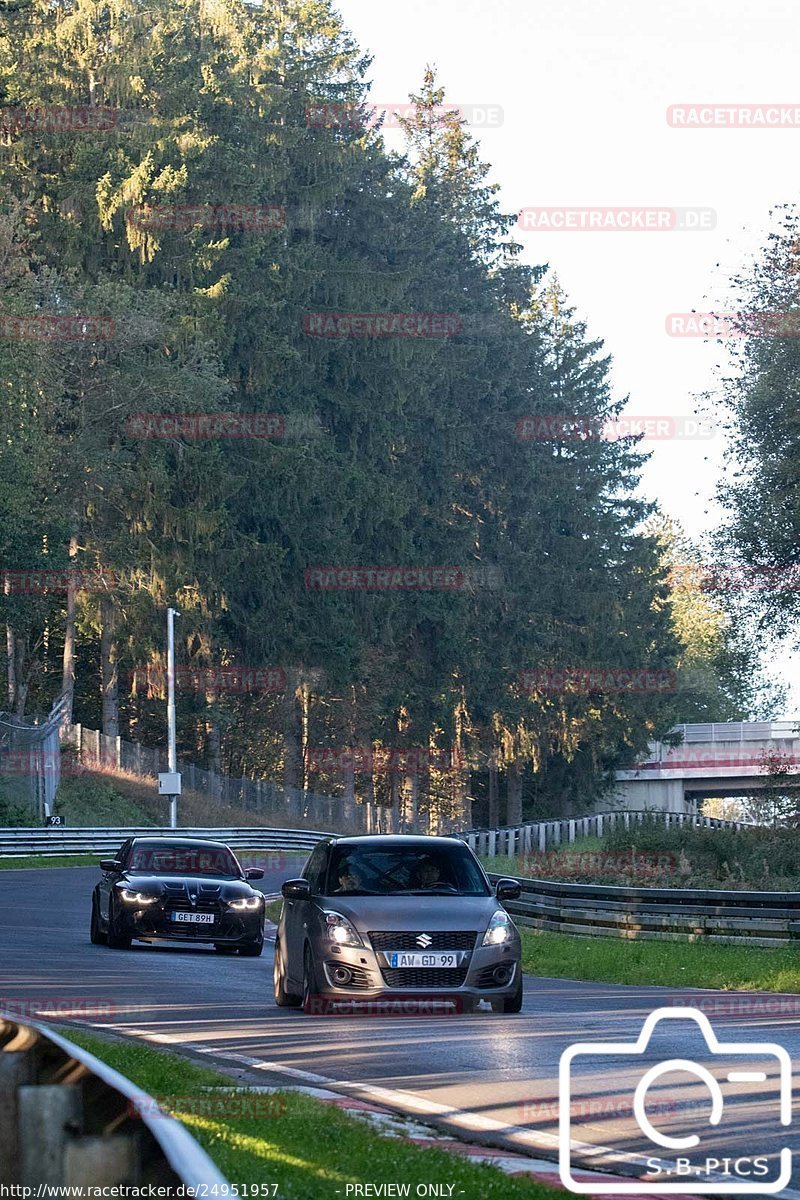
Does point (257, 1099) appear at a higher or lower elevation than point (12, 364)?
lower

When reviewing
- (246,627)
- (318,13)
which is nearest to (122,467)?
(246,627)

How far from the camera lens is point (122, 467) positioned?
57.1 meters

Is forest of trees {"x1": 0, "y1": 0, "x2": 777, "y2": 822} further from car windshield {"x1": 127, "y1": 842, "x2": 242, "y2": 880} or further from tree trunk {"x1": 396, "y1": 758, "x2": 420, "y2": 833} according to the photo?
car windshield {"x1": 127, "y1": 842, "x2": 242, "y2": 880}

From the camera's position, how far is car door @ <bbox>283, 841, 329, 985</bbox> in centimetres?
1636

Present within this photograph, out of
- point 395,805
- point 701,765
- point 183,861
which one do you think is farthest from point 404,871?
point 701,765

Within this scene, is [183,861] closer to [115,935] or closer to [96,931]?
[96,931]

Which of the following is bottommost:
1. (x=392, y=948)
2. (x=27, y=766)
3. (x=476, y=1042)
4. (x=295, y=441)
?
(x=476, y=1042)

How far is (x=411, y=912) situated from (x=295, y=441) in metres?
51.1

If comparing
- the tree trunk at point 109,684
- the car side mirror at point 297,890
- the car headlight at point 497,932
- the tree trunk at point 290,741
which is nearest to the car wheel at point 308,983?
the car side mirror at point 297,890

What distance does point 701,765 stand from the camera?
9256 centimetres

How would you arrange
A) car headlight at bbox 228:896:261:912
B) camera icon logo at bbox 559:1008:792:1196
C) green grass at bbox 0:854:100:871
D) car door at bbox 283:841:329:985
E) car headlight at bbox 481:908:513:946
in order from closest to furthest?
camera icon logo at bbox 559:1008:792:1196, car headlight at bbox 481:908:513:946, car door at bbox 283:841:329:985, car headlight at bbox 228:896:261:912, green grass at bbox 0:854:100:871

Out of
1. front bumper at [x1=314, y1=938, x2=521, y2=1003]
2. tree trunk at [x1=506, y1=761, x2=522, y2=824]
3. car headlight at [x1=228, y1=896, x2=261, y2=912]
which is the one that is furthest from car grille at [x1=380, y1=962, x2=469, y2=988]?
tree trunk at [x1=506, y1=761, x2=522, y2=824]

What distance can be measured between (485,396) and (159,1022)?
6674cm

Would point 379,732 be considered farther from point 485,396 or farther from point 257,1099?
point 257,1099
